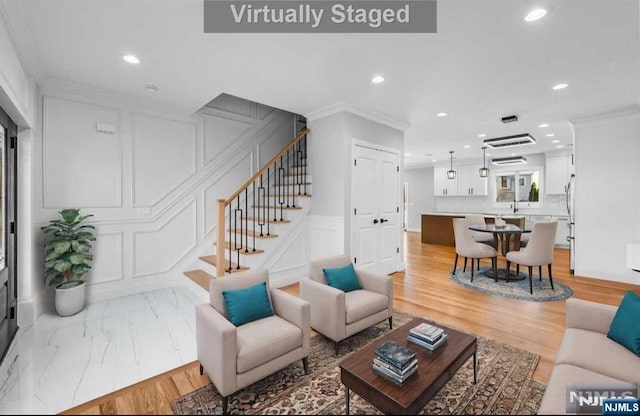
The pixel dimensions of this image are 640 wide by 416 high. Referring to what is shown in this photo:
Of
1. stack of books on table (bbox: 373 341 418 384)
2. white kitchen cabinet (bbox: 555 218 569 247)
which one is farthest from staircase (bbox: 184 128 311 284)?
white kitchen cabinet (bbox: 555 218 569 247)

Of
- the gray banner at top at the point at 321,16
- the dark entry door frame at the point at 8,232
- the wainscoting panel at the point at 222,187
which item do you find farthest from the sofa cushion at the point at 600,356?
the wainscoting panel at the point at 222,187

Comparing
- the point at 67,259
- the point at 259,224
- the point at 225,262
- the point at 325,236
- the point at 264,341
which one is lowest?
the point at 264,341

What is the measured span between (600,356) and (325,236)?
3136mm

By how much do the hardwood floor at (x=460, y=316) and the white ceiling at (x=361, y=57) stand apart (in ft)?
8.69

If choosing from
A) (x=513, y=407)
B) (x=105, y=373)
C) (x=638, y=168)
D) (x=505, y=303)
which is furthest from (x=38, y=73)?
(x=638, y=168)

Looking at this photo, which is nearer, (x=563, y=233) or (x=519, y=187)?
(x=563, y=233)

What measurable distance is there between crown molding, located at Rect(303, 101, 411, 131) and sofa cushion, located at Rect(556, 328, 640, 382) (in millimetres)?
3400

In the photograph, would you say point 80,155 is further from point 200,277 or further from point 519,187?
point 519,187

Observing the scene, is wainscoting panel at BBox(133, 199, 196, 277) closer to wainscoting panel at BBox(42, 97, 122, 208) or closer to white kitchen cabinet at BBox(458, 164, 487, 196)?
wainscoting panel at BBox(42, 97, 122, 208)

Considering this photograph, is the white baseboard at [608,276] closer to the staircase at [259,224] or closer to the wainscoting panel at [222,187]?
the staircase at [259,224]

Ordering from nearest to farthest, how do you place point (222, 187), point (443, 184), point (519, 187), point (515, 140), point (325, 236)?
1. point (325, 236)
2. point (222, 187)
3. point (515, 140)
4. point (519, 187)
5. point (443, 184)

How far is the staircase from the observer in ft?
12.2

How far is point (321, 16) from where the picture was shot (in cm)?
217

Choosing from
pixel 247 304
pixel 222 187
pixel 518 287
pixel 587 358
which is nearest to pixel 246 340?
pixel 247 304
